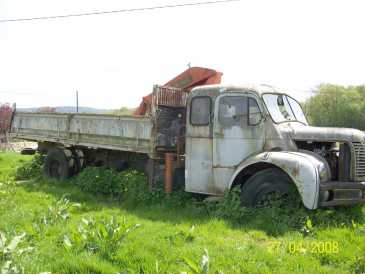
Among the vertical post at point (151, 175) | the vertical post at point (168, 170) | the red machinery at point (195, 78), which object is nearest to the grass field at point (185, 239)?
the vertical post at point (168, 170)

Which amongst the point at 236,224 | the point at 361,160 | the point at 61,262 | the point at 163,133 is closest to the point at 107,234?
the point at 61,262

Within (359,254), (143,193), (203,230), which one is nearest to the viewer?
(359,254)

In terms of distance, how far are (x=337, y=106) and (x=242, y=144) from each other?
33950 mm

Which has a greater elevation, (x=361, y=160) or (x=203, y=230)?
A: (x=361, y=160)

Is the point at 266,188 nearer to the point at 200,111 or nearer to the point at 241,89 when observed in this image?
the point at 241,89

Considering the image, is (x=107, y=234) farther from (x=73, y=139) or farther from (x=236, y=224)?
(x=73, y=139)

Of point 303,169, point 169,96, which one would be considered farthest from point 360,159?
point 169,96

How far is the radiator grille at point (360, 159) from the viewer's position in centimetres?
579

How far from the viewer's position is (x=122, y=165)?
8.91 m

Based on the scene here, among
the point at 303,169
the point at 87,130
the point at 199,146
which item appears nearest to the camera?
the point at 303,169

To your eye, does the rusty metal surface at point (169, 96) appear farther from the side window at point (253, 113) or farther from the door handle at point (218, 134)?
the side window at point (253, 113)

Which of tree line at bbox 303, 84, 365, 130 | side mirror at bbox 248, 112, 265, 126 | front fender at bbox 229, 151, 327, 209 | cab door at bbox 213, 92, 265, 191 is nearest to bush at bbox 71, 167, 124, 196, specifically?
cab door at bbox 213, 92, 265, 191

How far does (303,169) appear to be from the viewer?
5.48m

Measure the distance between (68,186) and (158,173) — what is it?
2654 millimetres
